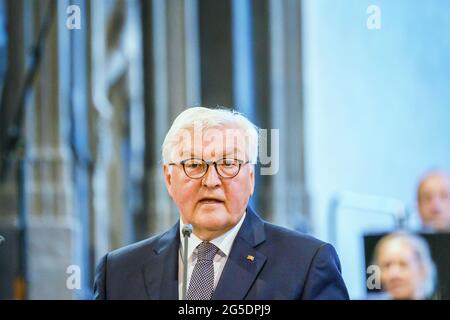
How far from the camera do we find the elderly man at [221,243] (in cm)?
325

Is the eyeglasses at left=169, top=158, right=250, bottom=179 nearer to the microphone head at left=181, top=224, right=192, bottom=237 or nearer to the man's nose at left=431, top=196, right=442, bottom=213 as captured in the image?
the microphone head at left=181, top=224, right=192, bottom=237

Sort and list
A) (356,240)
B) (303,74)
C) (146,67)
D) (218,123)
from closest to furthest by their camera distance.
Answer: (218,123) → (356,240) → (303,74) → (146,67)

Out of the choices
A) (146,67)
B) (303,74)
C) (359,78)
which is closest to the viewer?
(359,78)

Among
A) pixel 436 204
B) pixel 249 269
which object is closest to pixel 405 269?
pixel 436 204

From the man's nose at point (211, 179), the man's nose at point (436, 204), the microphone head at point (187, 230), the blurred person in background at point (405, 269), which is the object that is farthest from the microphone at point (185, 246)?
the man's nose at point (436, 204)

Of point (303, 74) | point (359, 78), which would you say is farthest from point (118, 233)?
point (359, 78)

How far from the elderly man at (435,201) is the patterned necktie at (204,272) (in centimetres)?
115

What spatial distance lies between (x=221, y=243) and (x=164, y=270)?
0.19m

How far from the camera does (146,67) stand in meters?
7.20

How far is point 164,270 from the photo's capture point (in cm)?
335

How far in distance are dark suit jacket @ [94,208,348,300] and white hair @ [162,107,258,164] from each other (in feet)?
0.70

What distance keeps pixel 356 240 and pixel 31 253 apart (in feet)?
5.01
